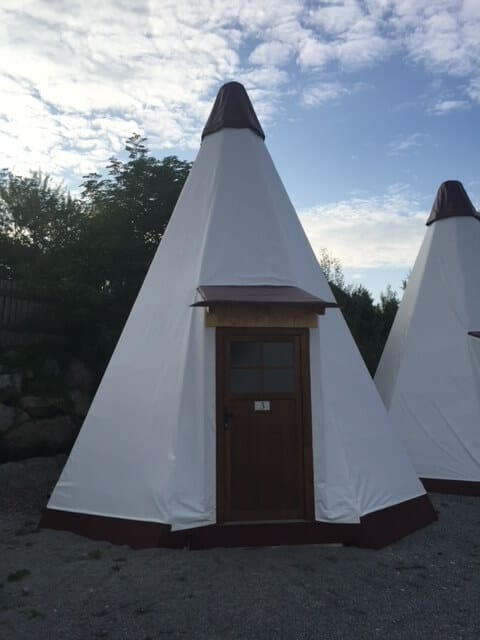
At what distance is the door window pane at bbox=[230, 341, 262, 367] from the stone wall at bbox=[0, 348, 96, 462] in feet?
11.3

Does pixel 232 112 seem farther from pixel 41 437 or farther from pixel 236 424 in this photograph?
pixel 41 437

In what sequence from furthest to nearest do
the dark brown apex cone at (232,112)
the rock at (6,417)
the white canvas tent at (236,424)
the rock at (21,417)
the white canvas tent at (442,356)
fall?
the white canvas tent at (442,356), the rock at (21,417), the rock at (6,417), the dark brown apex cone at (232,112), the white canvas tent at (236,424)

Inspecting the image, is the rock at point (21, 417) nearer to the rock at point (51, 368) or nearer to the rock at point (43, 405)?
the rock at point (43, 405)

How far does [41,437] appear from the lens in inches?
255

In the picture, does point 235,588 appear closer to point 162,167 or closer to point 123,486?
point 123,486

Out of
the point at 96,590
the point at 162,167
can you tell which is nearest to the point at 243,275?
the point at 96,590

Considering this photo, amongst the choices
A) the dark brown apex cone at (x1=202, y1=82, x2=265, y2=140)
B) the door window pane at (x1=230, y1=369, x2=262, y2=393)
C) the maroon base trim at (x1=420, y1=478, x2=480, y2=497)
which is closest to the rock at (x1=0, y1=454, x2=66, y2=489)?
the door window pane at (x1=230, y1=369, x2=262, y2=393)

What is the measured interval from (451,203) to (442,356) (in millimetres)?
2726

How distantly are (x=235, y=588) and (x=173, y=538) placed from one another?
35.1 inches

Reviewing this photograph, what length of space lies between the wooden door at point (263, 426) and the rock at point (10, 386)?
348 cm

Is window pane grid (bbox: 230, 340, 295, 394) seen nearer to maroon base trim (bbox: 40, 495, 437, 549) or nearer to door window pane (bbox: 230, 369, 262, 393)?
door window pane (bbox: 230, 369, 262, 393)

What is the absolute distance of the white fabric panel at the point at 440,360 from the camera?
6836 millimetres

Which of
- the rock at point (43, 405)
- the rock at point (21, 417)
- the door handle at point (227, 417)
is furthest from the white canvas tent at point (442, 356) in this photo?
the rock at point (21, 417)

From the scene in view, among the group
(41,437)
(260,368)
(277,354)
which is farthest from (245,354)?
(41,437)
